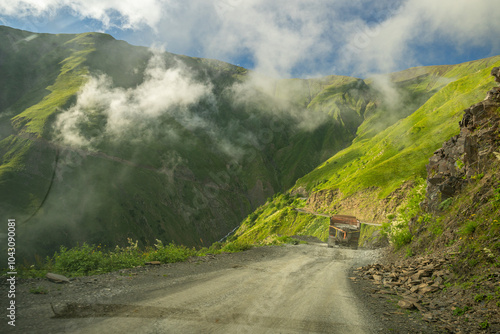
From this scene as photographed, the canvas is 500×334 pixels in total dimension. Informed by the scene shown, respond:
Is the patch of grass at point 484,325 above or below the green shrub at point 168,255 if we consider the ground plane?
above

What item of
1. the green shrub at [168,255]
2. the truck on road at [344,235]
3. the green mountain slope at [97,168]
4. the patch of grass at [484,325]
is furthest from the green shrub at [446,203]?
the green mountain slope at [97,168]

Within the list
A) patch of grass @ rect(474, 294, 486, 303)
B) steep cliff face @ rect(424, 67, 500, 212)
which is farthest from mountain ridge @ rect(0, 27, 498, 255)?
patch of grass @ rect(474, 294, 486, 303)

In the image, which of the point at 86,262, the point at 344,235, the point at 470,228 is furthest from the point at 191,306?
the point at 344,235

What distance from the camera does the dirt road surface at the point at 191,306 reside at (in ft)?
18.6

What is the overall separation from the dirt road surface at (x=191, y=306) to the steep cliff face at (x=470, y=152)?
714 cm

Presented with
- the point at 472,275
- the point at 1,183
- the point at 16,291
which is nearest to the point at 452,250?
the point at 472,275

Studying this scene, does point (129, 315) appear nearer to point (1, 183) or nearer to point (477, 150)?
point (477, 150)

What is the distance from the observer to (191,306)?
6.88 metres

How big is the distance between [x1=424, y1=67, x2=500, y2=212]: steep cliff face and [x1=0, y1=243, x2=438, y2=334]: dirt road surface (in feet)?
23.4

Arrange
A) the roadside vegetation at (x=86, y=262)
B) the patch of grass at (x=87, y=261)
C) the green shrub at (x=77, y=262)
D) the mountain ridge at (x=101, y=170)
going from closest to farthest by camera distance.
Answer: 1. the roadside vegetation at (x=86, y=262)
2. the patch of grass at (x=87, y=261)
3. the green shrub at (x=77, y=262)
4. the mountain ridge at (x=101, y=170)

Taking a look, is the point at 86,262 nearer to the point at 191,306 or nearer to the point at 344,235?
the point at 191,306

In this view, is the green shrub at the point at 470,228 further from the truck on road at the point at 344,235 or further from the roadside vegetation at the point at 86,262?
the truck on road at the point at 344,235

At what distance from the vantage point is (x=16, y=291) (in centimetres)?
725

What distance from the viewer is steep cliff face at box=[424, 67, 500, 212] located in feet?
37.6
